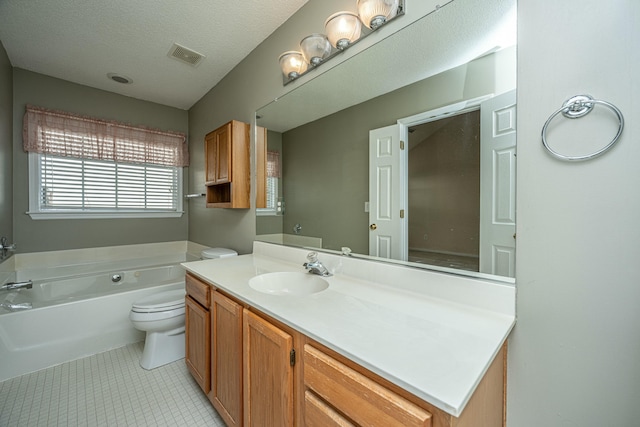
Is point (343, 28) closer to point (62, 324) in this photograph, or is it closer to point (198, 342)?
point (198, 342)

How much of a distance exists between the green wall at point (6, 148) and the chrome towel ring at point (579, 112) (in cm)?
350

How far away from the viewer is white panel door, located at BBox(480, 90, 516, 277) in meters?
0.89

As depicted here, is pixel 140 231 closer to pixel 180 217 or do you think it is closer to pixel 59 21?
pixel 180 217

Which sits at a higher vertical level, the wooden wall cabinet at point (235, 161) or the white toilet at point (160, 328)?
the wooden wall cabinet at point (235, 161)

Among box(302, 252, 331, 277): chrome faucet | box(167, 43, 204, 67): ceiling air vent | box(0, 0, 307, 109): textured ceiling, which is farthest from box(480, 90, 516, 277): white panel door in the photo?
box(167, 43, 204, 67): ceiling air vent

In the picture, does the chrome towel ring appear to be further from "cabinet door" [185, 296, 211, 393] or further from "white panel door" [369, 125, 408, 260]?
A: "cabinet door" [185, 296, 211, 393]

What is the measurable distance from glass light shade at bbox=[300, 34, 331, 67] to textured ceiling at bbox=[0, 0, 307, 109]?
0.37 metres

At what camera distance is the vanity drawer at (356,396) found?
563mm

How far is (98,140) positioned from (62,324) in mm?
1880

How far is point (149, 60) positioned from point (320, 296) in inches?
102

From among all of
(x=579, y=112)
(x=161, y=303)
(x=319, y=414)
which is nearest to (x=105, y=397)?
(x=161, y=303)

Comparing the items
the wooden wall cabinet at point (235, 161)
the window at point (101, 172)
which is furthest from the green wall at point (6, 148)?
the wooden wall cabinet at point (235, 161)

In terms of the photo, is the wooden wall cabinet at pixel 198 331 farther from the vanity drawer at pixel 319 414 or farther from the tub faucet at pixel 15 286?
the tub faucet at pixel 15 286

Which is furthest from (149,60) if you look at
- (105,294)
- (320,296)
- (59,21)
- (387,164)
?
(320,296)
